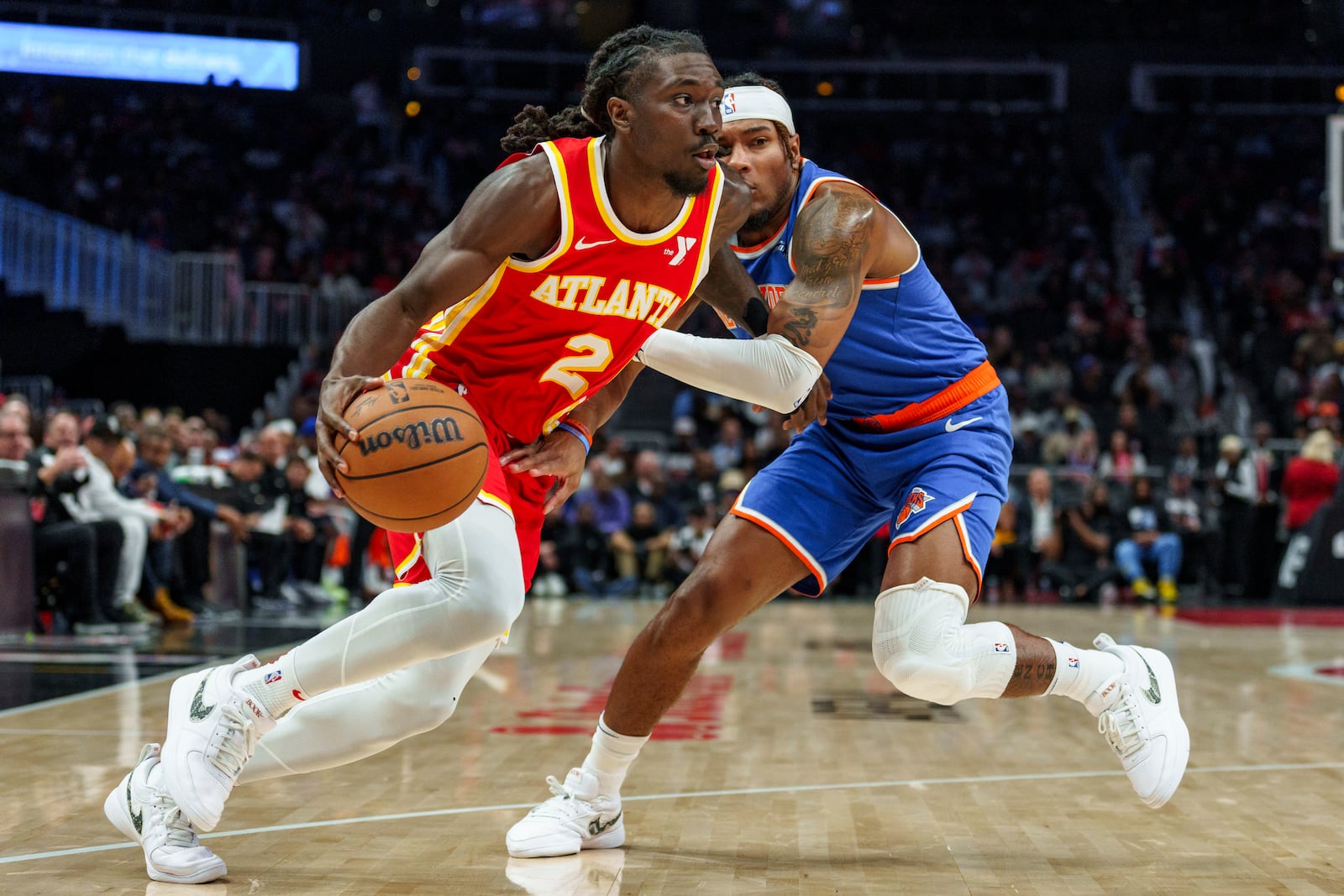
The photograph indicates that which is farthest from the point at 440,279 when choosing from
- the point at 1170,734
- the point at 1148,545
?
the point at 1148,545

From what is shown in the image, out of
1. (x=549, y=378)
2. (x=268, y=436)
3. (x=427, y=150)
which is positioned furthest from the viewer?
(x=427, y=150)

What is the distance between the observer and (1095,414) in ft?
59.7

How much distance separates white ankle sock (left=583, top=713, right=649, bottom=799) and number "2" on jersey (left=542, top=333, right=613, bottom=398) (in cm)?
95

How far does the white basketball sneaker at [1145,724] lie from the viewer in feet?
11.9

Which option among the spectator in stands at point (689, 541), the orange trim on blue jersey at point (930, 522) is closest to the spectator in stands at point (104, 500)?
the spectator in stands at point (689, 541)

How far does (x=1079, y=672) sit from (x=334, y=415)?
2110mm

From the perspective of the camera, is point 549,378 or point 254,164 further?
point 254,164

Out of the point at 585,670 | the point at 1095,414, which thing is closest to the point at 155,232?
the point at 1095,414

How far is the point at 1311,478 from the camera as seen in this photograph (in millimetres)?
14070

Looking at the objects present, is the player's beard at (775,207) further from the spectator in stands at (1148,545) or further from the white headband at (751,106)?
the spectator in stands at (1148,545)

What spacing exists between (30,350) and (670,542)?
8.45 metres

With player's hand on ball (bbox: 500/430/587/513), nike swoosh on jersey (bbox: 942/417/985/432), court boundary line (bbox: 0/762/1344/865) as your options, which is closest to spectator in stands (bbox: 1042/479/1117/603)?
court boundary line (bbox: 0/762/1344/865)

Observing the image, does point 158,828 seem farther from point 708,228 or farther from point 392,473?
point 708,228

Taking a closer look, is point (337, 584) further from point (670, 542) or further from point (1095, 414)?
point (1095, 414)
